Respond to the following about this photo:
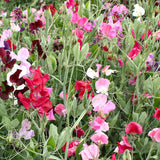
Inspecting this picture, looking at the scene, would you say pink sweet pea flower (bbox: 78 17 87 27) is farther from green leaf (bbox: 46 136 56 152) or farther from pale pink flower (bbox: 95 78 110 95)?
green leaf (bbox: 46 136 56 152)

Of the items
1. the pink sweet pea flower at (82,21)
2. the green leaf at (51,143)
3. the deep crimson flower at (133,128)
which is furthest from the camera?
the pink sweet pea flower at (82,21)

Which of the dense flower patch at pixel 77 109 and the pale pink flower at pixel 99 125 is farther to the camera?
the pale pink flower at pixel 99 125

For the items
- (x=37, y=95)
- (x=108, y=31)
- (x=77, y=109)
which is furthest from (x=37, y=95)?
(x=108, y=31)

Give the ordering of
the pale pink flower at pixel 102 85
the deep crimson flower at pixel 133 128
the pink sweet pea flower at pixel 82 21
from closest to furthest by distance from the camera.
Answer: the deep crimson flower at pixel 133 128 < the pale pink flower at pixel 102 85 < the pink sweet pea flower at pixel 82 21

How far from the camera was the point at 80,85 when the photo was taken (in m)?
0.98

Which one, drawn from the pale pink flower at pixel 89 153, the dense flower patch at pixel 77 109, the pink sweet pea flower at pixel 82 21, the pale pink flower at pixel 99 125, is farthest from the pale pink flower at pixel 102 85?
the pink sweet pea flower at pixel 82 21

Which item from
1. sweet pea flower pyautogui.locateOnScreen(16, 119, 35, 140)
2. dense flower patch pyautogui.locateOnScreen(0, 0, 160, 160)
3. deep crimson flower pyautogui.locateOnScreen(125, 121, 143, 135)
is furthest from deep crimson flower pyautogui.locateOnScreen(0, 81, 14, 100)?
deep crimson flower pyautogui.locateOnScreen(125, 121, 143, 135)

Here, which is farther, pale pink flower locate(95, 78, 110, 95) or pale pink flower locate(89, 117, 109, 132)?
pale pink flower locate(95, 78, 110, 95)

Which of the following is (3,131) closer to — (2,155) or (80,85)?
(2,155)

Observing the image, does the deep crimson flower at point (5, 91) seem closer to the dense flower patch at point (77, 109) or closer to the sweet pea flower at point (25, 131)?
the dense flower patch at point (77, 109)

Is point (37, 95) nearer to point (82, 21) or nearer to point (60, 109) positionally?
point (60, 109)

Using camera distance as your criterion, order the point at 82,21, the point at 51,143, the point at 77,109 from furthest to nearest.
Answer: the point at 82,21 → the point at 77,109 → the point at 51,143

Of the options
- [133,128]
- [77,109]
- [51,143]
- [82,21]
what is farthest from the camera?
[82,21]

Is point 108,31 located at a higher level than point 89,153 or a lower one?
higher
